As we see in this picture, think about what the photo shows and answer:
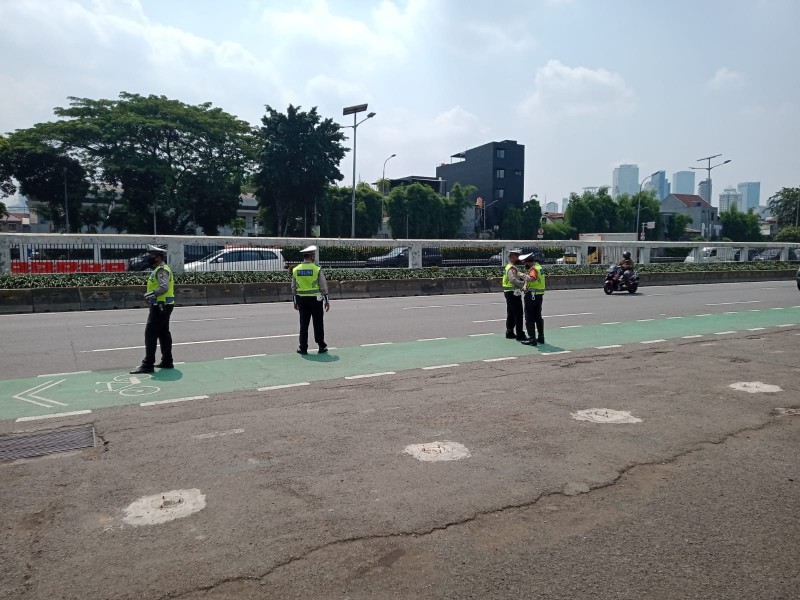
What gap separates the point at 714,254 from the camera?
4203 centimetres

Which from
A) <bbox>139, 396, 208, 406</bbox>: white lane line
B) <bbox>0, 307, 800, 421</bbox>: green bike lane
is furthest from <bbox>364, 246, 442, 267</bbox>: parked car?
<bbox>139, 396, 208, 406</bbox>: white lane line

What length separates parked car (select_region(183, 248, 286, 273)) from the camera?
2146 centimetres

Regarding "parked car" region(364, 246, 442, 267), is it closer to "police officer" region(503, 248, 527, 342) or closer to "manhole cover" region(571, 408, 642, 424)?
"police officer" region(503, 248, 527, 342)

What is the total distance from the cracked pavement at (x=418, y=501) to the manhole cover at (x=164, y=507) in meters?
0.07

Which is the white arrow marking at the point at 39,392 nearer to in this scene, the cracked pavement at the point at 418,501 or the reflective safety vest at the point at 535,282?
the cracked pavement at the point at 418,501

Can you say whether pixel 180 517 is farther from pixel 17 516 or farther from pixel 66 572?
pixel 17 516

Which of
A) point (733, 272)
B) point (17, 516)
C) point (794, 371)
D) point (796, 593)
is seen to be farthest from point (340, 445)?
point (733, 272)

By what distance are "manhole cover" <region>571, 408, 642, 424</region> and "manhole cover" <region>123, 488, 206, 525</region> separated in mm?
3810

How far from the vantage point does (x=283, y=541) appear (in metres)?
3.71

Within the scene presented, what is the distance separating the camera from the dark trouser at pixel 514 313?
37.3 ft

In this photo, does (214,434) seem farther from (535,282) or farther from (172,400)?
(535,282)

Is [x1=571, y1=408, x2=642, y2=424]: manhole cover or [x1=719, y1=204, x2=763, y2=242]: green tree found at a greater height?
[x1=719, y1=204, x2=763, y2=242]: green tree

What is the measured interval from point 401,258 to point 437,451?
2254cm

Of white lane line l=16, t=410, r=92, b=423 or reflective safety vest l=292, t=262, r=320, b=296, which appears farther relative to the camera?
reflective safety vest l=292, t=262, r=320, b=296
